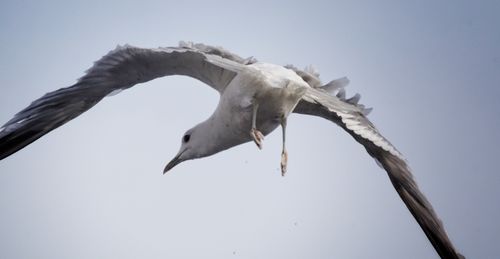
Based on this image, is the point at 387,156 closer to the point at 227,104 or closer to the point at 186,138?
the point at 227,104

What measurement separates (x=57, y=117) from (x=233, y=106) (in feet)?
4.77

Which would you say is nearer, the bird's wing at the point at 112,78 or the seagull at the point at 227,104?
the seagull at the point at 227,104

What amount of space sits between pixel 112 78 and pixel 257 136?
1.39m

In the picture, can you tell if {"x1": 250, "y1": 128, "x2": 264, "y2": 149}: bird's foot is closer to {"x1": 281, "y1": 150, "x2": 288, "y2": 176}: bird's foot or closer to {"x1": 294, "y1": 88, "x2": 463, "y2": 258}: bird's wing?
{"x1": 281, "y1": 150, "x2": 288, "y2": 176}: bird's foot

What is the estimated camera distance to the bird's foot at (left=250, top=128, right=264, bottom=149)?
4628 millimetres

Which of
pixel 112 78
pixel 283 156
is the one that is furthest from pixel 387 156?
pixel 112 78

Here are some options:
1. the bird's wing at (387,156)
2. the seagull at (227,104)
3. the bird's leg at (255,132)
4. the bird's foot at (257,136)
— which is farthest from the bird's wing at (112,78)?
the bird's wing at (387,156)

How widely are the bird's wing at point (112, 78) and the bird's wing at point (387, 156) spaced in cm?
75

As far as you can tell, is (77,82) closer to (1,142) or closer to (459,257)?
(1,142)

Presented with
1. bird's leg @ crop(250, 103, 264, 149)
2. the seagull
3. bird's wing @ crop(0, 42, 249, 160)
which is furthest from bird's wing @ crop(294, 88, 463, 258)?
bird's wing @ crop(0, 42, 249, 160)

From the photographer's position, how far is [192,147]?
18.5 feet

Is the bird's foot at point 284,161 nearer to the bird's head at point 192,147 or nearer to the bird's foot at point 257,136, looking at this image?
the bird's foot at point 257,136

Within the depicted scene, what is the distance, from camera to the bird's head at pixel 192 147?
551cm

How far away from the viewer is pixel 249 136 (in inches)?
204
